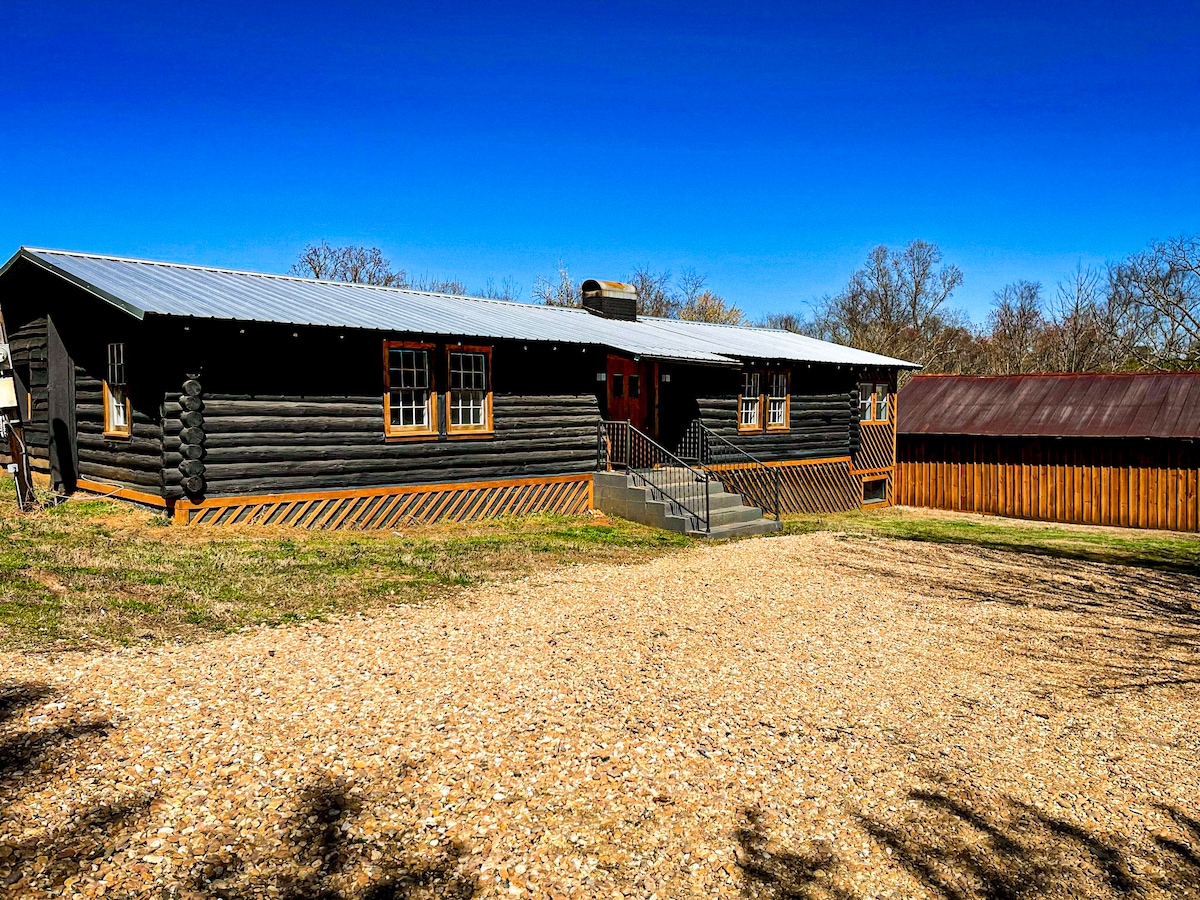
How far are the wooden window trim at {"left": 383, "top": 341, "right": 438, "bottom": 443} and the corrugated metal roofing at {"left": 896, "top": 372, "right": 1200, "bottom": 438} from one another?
17.4m

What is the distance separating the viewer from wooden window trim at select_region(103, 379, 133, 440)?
1419 cm

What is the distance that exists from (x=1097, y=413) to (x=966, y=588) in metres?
15.8

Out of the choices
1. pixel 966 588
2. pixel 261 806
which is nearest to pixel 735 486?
pixel 966 588

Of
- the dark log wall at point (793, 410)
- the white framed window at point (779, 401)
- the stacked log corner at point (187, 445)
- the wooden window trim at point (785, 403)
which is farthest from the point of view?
the white framed window at point (779, 401)

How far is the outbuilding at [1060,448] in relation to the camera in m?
23.0

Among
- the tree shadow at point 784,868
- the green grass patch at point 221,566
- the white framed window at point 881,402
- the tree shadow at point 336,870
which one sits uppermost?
the white framed window at point 881,402

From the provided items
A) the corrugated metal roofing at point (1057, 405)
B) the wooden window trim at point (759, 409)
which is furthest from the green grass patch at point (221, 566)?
the corrugated metal roofing at point (1057, 405)

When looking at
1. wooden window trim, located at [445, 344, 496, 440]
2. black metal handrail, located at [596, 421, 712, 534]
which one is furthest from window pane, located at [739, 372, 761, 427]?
wooden window trim, located at [445, 344, 496, 440]

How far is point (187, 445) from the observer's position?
12922mm

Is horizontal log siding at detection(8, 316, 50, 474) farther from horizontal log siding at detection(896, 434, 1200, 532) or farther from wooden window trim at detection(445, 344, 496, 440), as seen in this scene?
horizontal log siding at detection(896, 434, 1200, 532)

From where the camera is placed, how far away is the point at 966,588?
12070 mm

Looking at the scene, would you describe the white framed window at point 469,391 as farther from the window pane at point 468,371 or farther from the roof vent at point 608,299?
the roof vent at point 608,299

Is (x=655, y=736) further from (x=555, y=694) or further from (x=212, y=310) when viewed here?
(x=212, y=310)

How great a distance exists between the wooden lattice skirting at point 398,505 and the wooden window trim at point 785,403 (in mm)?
6410
